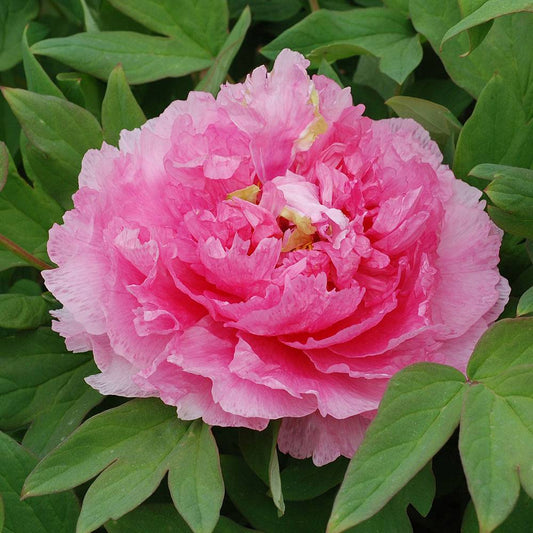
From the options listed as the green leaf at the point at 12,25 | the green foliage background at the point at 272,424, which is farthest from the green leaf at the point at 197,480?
the green leaf at the point at 12,25

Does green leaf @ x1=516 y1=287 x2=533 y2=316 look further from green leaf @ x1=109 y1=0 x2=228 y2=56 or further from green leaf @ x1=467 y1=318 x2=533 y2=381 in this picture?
green leaf @ x1=109 y1=0 x2=228 y2=56

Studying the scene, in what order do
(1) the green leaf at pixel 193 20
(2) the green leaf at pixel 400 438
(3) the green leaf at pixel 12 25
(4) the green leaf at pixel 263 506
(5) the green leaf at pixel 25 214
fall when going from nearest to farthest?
(2) the green leaf at pixel 400 438, (4) the green leaf at pixel 263 506, (5) the green leaf at pixel 25 214, (1) the green leaf at pixel 193 20, (3) the green leaf at pixel 12 25

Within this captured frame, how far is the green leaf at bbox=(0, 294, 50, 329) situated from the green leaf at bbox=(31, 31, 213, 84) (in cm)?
29

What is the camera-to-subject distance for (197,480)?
0.66m

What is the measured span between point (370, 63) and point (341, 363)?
563mm

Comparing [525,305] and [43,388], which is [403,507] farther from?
[43,388]

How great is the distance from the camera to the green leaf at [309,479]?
765 millimetres

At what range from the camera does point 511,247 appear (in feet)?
2.72

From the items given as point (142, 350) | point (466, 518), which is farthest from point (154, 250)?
point (466, 518)

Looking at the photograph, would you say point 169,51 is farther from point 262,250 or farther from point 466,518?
point 466,518

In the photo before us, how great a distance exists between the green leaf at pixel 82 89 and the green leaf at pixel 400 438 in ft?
1.79

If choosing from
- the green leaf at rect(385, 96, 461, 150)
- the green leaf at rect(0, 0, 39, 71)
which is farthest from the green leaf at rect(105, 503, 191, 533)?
the green leaf at rect(0, 0, 39, 71)

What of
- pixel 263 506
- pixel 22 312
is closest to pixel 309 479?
pixel 263 506

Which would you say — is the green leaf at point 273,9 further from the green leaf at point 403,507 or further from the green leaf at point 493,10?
the green leaf at point 403,507
